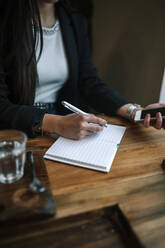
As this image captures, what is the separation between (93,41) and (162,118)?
159 centimetres

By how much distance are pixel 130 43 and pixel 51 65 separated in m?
0.76

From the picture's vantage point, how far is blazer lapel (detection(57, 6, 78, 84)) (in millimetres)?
1161

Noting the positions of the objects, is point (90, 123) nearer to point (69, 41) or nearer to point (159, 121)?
point (159, 121)

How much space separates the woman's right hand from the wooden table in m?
0.15

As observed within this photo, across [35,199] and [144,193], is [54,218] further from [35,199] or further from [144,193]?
[144,193]

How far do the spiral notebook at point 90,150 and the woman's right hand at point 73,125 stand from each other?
0.02 metres

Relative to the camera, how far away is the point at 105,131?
2.67ft

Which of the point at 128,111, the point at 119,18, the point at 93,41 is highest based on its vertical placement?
the point at 119,18

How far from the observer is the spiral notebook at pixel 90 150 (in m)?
0.63

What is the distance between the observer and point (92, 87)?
122 centimetres

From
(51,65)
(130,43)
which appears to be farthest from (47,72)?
(130,43)

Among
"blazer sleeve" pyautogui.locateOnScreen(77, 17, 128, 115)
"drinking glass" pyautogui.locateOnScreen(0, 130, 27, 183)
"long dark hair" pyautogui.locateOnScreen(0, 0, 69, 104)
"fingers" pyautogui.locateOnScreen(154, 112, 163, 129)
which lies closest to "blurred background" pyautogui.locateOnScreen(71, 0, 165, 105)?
"blazer sleeve" pyautogui.locateOnScreen(77, 17, 128, 115)

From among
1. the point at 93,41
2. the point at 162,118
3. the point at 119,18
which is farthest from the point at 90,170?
the point at 93,41

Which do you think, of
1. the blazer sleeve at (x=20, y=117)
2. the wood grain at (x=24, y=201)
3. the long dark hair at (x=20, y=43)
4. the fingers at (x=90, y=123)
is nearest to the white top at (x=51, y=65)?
the long dark hair at (x=20, y=43)
